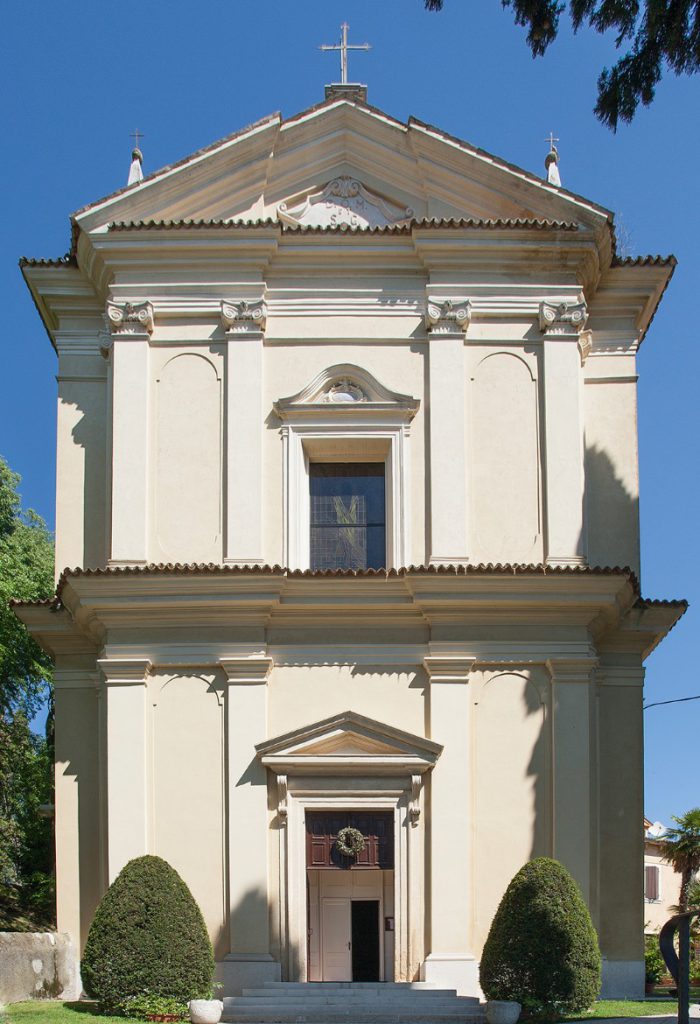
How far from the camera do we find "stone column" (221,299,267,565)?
23.7 meters

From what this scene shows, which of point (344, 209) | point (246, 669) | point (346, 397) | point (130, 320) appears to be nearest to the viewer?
point (246, 669)

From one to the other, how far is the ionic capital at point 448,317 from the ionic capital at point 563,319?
3.86 feet

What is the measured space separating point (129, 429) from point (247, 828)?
20.6 feet

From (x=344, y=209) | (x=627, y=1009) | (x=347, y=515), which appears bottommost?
(x=627, y=1009)

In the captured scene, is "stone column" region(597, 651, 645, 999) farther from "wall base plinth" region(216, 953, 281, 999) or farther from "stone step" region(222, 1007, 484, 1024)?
"wall base plinth" region(216, 953, 281, 999)

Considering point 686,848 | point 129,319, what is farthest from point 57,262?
point 686,848

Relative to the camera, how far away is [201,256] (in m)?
24.7

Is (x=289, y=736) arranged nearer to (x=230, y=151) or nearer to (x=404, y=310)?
(x=404, y=310)

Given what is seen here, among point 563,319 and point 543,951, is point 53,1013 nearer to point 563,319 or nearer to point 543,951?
point 543,951

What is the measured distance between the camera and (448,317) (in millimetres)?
24609

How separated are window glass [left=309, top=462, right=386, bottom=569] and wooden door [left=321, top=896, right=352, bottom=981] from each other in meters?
5.05

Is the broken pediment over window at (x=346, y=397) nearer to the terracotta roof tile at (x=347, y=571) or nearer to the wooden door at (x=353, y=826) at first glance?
the terracotta roof tile at (x=347, y=571)

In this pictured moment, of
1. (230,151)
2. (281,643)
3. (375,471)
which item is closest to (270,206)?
(230,151)

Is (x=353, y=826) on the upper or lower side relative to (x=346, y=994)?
upper
